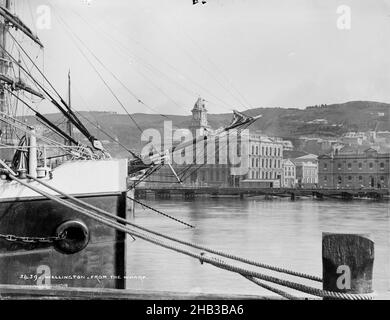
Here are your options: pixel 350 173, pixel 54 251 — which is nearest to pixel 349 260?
pixel 54 251

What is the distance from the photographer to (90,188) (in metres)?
8.58

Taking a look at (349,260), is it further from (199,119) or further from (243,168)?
(243,168)

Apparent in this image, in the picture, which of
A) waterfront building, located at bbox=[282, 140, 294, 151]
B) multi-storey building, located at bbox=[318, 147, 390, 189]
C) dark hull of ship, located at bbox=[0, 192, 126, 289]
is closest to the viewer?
dark hull of ship, located at bbox=[0, 192, 126, 289]

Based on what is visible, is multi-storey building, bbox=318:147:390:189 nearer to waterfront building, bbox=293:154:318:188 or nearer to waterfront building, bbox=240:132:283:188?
waterfront building, bbox=293:154:318:188

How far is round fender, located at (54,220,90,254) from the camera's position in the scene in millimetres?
8195

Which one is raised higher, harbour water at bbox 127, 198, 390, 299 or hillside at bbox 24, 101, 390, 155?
hillside at bbox 24, 101, 390, 155

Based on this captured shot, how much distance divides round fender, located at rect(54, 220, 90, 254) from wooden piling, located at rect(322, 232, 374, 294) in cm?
586

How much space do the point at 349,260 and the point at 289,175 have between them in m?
38.3

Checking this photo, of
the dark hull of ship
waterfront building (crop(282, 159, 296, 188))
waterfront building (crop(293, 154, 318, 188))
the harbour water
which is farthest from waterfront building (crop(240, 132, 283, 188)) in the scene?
the dark hull of ship

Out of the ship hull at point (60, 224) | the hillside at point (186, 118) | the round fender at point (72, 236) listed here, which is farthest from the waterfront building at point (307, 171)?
the round fender at point (72, 236)

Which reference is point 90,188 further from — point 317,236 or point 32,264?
point 317,236

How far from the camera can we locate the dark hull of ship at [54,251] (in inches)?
301

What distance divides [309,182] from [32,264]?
42.2 metres

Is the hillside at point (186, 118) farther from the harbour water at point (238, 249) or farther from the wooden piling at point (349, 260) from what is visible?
the wooden piling at point (349, 260)
